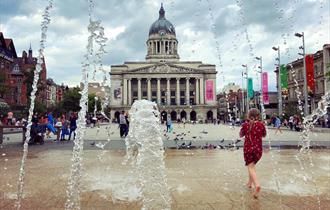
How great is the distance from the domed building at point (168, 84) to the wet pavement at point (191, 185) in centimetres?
10034

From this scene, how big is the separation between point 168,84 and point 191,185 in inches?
4255

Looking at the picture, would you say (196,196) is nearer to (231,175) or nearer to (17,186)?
(231,175)

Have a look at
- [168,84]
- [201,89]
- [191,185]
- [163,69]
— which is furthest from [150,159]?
[201,89]

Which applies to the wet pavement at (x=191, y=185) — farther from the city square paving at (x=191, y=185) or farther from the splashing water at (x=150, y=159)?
the splashing water at (x=150, y=159)

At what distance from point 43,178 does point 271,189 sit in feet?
14.5

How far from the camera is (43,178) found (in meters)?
7.71

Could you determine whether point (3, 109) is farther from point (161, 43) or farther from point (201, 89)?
point (161, 43)

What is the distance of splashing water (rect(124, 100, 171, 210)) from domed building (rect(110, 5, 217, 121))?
101 m

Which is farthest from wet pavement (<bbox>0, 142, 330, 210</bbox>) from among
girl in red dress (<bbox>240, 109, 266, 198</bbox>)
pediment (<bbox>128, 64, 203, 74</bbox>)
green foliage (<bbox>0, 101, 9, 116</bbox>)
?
pediment (<bbox>128, 64, 203, 74</bbox>)

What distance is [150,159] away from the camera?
7250 millimetres

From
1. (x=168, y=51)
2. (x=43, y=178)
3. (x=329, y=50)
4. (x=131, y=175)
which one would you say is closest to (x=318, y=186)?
(x=131, y=175)

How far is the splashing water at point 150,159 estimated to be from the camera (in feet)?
A: 18.6

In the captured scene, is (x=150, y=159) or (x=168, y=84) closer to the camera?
(x=150, y=159)

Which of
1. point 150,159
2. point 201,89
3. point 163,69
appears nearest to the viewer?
point 150,159
